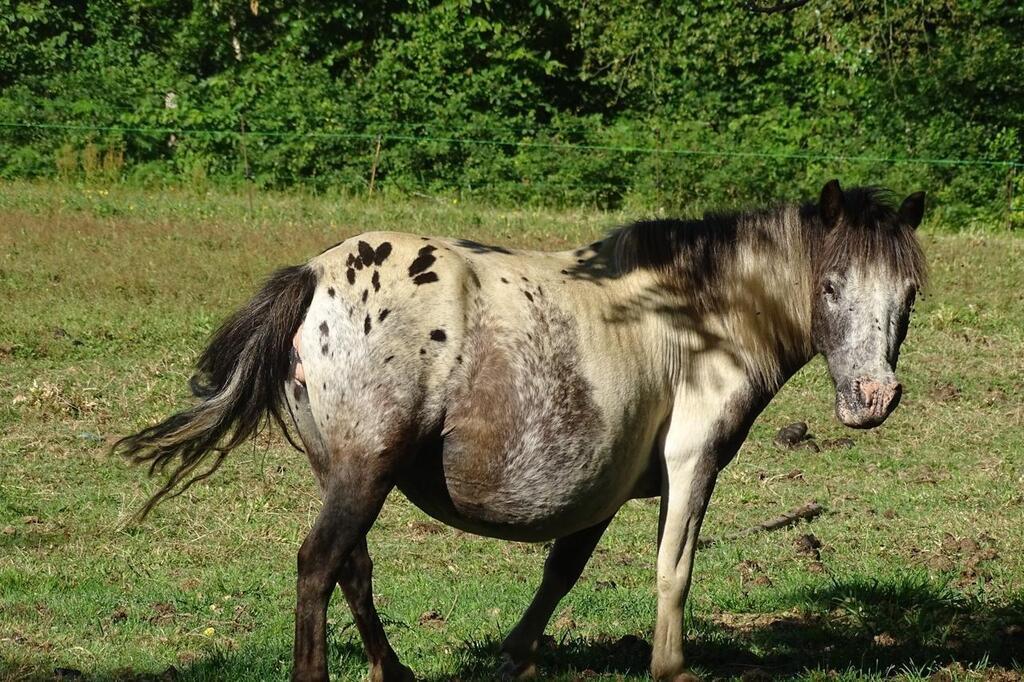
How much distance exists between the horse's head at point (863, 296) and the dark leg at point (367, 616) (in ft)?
6.63

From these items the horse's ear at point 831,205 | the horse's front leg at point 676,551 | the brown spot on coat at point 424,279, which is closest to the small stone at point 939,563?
the horse's front leg at point 676,551

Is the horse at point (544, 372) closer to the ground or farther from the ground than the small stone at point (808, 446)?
farther from the ground

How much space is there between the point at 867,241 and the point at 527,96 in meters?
18.8

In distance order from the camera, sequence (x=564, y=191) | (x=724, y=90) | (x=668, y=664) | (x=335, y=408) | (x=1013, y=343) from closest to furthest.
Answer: (x=335, y=408) < (x=668, y=664) < (x=1013, y=343) < (x=564, y=191) < (x=724, y=90)

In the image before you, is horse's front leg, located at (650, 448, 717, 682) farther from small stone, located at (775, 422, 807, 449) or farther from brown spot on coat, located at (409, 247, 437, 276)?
small stone, located at (775, 422, 807, 449)

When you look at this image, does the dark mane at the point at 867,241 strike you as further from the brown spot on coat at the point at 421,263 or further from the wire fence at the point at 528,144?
the wire fence at the point at 528,144

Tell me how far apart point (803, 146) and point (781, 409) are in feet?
39.0

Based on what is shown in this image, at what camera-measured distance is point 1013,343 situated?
12852mm

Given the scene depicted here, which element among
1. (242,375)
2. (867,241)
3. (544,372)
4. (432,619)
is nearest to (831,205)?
(867,241)

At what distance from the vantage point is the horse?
4.60 metres

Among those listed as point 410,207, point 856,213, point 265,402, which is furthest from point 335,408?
point 410,207

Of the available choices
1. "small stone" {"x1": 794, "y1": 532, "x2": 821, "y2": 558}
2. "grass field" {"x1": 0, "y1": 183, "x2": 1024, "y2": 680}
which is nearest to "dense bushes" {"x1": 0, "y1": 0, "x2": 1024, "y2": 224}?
"grass field" {"x1": 0, "y1": 183, "x2": 1024, "y2": 680}

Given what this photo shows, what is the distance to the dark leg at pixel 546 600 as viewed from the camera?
5575 millimetres

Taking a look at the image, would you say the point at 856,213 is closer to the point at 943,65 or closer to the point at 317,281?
the point at 317,281
